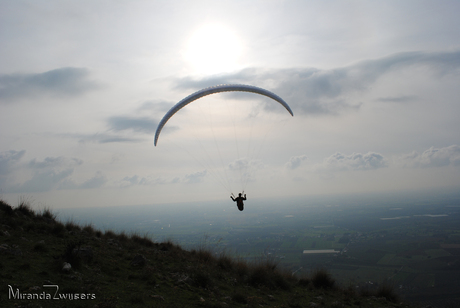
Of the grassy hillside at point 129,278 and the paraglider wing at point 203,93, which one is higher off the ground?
the paraglider wing at point 203,93

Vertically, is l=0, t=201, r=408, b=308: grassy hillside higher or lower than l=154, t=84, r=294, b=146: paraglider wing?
lower

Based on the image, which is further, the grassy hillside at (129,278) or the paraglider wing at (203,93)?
the paraglider wing at (203,93)

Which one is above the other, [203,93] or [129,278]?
[203,93]

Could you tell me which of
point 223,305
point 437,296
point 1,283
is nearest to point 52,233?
point 1,283

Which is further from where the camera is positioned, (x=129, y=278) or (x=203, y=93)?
(x=203, y=93)

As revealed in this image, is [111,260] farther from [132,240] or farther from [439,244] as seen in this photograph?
[439,244]

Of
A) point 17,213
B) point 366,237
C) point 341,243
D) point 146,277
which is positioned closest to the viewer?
point 146,277

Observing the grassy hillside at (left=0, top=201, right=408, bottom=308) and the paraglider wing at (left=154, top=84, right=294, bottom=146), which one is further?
the paraglider wing at (left=154, top=84, right=294, bottom=146)

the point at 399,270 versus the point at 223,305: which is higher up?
the point at 223,305
